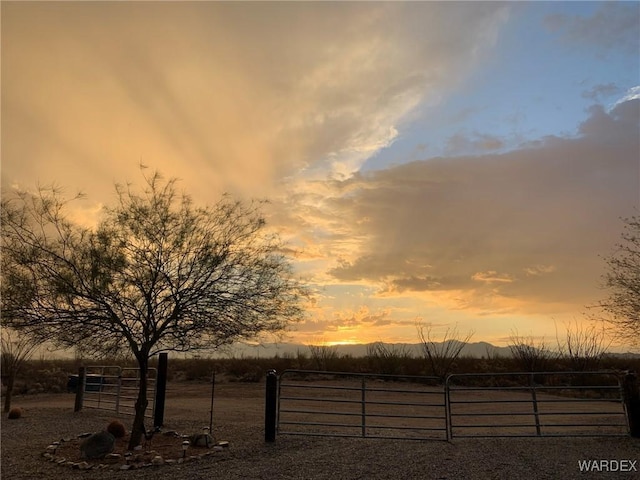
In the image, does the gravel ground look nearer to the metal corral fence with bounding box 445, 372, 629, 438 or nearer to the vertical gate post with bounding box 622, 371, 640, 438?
the vertical gate post with bounding box 622, 371, 640, 438

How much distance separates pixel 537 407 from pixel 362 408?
223 inches

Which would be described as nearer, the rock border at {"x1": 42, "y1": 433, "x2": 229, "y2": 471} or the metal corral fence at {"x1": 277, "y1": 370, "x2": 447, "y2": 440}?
the rock border at {"x1": 42, "y1": 433, "x2": 229, "y2": 471}

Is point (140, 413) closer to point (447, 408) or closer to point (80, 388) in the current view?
point (447, 408)

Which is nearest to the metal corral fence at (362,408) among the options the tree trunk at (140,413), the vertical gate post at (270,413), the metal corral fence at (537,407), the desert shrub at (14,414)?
the vertical gate post at (270,413)

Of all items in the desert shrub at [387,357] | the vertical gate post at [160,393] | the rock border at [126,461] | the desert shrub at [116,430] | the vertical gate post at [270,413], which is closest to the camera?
the rock border at [126,461]

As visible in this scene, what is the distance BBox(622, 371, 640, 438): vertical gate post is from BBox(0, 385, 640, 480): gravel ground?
322 millimetres

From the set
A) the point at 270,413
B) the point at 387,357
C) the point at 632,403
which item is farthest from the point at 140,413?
the point at 387,357

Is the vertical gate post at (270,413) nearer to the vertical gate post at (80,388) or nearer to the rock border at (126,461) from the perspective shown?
the rock border at (126,461)

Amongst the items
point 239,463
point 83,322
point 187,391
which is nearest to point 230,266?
point 83,322

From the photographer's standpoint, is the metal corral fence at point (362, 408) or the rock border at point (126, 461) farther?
the metal corral fence at point (362, 408)

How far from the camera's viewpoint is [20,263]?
33.8ft

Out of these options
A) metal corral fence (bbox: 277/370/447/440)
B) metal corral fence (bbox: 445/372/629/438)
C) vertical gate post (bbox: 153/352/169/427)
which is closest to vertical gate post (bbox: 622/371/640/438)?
metal corral fence (bbox: 445/372/629/438)

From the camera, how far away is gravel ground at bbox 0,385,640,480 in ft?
29.0

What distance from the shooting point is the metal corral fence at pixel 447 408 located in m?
11.5
